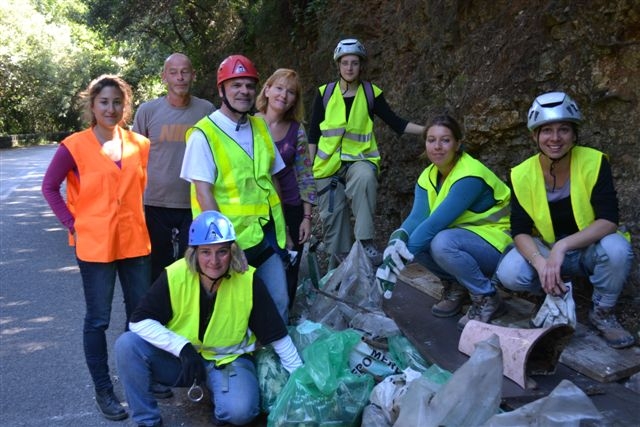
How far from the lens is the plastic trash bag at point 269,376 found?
407 centimetres

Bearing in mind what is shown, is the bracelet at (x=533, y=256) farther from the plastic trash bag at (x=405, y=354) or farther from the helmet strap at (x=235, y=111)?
the helmet strap at (x=235, y=111)

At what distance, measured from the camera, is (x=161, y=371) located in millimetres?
3975

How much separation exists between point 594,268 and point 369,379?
1454 mm

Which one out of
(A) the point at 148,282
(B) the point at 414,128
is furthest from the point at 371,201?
(A) the point at 148,282

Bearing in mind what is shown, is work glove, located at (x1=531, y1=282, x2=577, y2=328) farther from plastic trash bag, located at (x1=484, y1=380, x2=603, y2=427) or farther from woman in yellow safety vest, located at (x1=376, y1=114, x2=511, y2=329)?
plastic trash bag, located at (x1=484, y1=380, x2=603, y2=427)

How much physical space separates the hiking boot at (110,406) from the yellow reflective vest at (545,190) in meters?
2.78

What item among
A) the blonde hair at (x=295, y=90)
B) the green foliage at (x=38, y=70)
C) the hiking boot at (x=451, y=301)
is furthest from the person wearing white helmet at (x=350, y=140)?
the green foliage at (x=38, y=70)

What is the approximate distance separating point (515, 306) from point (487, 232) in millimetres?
616

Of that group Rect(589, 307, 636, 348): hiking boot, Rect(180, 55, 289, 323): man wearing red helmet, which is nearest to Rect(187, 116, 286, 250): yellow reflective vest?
Rect(180, 55, 289, 323): man wearing red helmet

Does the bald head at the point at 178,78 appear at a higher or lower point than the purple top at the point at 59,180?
higher

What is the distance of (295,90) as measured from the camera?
501 cm

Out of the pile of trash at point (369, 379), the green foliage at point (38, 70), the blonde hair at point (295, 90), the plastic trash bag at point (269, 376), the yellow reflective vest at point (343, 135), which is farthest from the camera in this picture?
the green foliage at point (38, 70)

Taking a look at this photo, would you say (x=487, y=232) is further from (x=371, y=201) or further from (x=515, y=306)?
(x=371, y=201)

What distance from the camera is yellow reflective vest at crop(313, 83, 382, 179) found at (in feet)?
19.2
